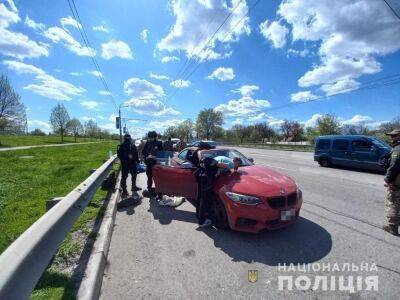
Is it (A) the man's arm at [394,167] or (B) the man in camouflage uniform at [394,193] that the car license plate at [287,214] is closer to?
(B) the man in camouflage uniform at [394,193]

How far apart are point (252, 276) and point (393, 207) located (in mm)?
2993

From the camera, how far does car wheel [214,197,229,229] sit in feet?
16.0

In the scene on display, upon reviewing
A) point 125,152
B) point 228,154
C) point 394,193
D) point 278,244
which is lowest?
point 278,244

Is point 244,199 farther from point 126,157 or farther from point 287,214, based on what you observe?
point 126,157

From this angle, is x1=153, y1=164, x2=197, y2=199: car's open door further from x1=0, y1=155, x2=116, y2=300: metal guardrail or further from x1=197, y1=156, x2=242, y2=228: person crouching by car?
x1=0, y1=155, x2=116, y2=300: metal guardrail

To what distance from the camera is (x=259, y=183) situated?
472 cm

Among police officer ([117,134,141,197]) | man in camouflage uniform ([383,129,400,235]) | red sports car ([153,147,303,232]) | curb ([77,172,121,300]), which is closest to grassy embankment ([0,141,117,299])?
curb ([77,172,121,300])

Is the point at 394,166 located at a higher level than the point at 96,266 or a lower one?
higher

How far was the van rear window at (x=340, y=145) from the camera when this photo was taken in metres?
14.1

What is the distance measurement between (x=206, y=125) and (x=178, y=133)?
2250 centimetres

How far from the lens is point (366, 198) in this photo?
7.04m

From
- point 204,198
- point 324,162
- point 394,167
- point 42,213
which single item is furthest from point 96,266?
point 324,162

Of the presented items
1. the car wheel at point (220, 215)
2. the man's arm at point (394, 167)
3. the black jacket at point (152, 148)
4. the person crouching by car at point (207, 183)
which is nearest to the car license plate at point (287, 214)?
the car wheel at point (220, 215)

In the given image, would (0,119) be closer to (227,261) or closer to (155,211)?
(155,211)
